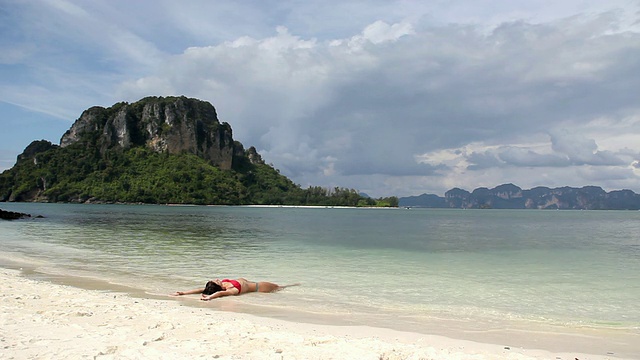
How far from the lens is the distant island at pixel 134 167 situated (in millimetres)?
166875

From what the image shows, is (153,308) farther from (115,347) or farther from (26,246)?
(26,246)

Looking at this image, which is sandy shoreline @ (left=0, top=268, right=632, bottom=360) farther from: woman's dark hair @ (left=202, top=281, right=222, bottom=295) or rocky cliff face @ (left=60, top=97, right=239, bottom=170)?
rocky cliff face @ (left=60, top=97, right=239, bottom=170)

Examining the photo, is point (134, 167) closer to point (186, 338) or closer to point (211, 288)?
point (211, 288)

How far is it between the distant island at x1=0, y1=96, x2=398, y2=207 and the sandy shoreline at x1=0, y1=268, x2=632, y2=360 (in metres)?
161

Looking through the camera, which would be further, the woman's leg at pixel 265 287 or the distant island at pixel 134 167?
the distant island at pixel 134 167

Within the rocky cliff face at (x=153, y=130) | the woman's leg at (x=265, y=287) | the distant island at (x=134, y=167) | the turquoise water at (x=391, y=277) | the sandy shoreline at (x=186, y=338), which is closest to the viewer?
the sandy shoreline at (x=186, y=338)

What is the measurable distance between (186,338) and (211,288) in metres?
4.49

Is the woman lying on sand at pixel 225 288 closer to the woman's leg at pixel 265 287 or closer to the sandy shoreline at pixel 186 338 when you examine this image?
the woman's leg at pixel 265 287

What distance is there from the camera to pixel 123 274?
14523 mm

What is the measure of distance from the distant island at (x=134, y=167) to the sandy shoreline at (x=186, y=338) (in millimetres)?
161032

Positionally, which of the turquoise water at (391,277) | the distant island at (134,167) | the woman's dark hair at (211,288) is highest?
the distant island at (134,167)

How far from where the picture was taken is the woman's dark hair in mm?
10969

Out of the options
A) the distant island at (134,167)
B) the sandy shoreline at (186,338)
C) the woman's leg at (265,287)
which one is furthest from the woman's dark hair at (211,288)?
the distant island at (134,167)

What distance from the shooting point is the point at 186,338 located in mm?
6617
